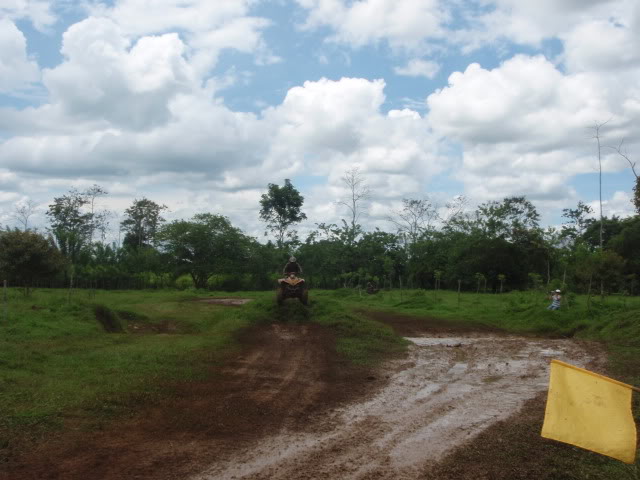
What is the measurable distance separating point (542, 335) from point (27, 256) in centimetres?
2030

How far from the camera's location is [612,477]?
5660 millimetres

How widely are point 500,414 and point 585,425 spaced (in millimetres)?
2453

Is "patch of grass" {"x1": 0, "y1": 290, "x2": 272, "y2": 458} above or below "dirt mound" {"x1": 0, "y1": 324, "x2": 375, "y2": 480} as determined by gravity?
above

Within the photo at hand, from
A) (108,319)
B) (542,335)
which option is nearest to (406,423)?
(108,319)

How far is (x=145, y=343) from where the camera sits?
13258mm

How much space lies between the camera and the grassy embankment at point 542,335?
19.6 ft

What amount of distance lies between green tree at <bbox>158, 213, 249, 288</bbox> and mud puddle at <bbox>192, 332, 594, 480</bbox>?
107ft

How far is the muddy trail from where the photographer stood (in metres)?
6.08

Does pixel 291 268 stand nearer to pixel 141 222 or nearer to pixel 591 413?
pixel 591 413

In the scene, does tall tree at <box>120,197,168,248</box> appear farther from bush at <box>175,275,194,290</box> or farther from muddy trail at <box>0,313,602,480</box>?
muddy trail at <box>0,313,602,480</box>

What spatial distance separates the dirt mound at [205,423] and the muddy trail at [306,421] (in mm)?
18

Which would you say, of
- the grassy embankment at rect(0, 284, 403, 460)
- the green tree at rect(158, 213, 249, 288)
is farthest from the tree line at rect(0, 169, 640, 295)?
the grassy embankment at rect(0, 284, 403, 460)

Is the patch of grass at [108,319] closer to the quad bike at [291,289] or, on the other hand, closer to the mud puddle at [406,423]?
the quad bike at [291,289]

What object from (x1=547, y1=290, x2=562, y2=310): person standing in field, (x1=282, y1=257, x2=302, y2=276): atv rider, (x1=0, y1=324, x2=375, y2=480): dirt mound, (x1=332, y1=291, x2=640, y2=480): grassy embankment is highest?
(x1=282, y1=257, x2=302, y2=276): atv rider
